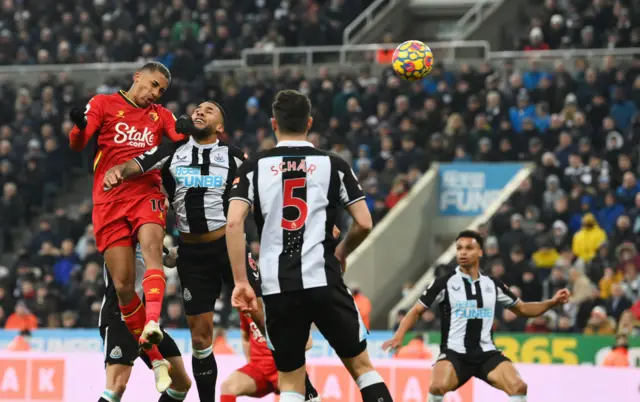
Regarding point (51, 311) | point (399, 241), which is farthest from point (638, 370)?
point (51, 311)

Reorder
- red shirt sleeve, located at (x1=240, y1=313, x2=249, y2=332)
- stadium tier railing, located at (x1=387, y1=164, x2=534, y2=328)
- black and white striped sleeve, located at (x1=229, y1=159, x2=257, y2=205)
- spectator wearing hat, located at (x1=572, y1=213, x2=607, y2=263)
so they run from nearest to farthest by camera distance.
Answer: black and white striped sleeve, located at (x1=229, y1=159, x2=257, y2=205), red shirt sleeve, located at (x1=240, y1=313, x2=249, y2=332), spectator wearing hat, located at (x1=572, y1=213, x2=607, y2=263), stadium tier railing, located at (x1=387, y1=164, x2=534, y2=328)

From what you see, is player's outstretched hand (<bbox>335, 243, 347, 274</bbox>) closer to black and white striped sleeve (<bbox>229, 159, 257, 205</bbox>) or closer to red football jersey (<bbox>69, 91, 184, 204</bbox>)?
black and white striped sleeve (<bbox>229, 159, 257, 205</bbox>)

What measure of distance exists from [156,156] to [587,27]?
15.1m

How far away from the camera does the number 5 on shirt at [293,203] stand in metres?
7.94

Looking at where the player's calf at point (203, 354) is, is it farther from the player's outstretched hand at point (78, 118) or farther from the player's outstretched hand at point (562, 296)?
the player's outstretched hand at point (562, 296)

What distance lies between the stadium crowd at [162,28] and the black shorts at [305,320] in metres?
18.4

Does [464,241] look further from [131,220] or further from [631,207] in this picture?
[631,207]

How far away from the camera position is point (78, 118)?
9.68 metres

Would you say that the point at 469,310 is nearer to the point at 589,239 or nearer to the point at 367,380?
the point at 367,380

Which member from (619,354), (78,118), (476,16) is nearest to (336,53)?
(476,16)

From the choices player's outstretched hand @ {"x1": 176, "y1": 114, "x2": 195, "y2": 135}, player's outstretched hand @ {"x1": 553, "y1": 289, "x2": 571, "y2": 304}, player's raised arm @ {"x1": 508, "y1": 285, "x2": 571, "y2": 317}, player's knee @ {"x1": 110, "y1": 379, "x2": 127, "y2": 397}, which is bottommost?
player's knee @ {"x1": 110, "y1": 379, "x2": 127, "y2": 397}

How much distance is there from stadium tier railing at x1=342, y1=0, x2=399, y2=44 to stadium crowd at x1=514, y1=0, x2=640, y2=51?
4.05 metres

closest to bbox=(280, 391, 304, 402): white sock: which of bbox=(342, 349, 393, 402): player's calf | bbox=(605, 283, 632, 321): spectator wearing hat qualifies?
bbox=(342, 349, 393, 402): player's calf

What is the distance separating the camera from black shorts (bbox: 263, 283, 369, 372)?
7934mm
